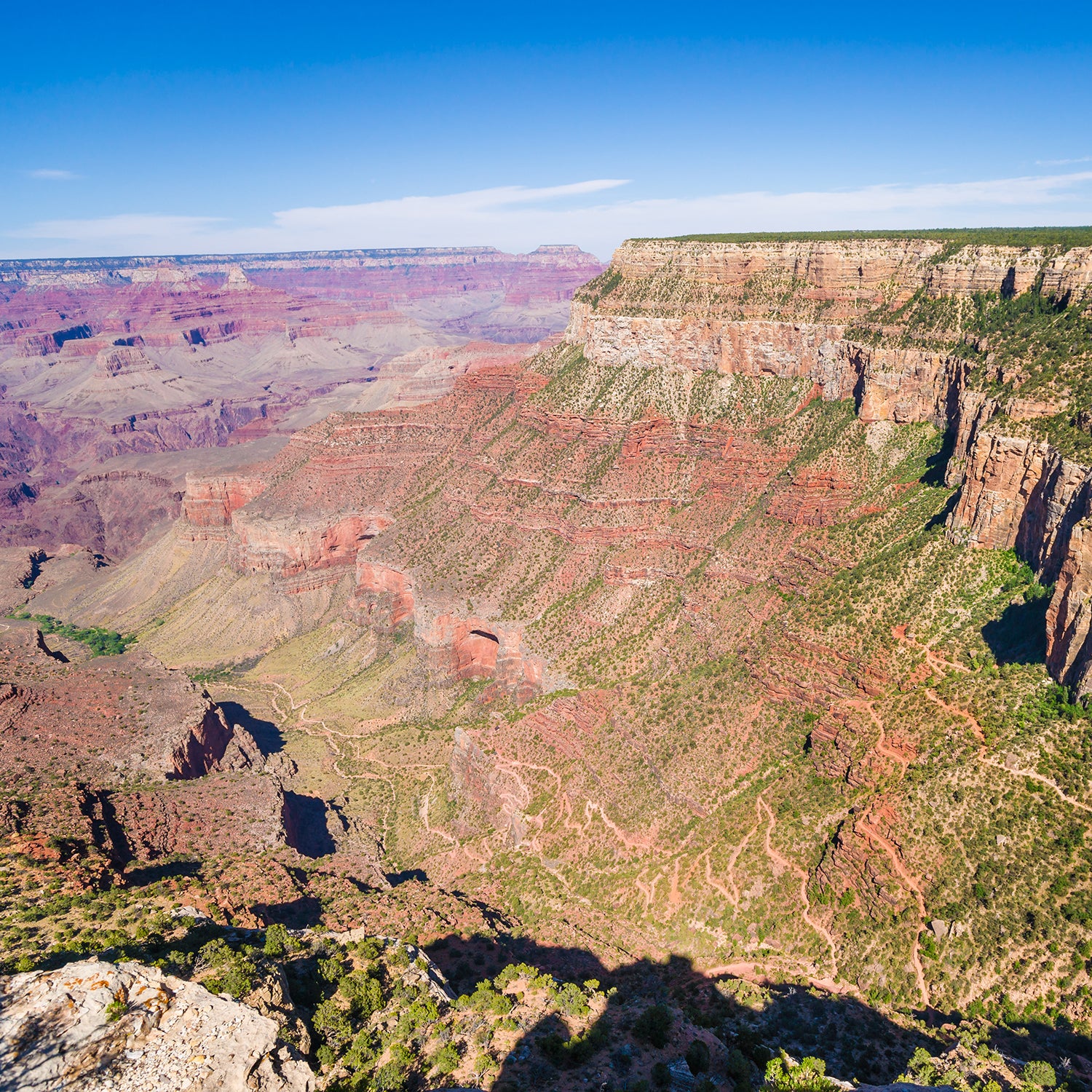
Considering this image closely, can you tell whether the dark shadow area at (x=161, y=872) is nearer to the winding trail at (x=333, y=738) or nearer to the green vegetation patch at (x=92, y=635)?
the winding trail at (x=333, y=738)

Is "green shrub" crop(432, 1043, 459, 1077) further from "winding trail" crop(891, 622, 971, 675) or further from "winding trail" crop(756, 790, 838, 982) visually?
"winding trail" crop(891, 622, 971, 675)

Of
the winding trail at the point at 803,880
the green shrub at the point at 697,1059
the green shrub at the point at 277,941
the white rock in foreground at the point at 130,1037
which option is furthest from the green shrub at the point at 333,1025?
the winding trail at the point at 803,880

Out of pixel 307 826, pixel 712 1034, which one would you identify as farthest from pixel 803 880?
pixel 307 826

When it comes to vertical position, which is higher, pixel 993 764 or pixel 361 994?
pixel 993 764

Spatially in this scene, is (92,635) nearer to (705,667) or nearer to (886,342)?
(705,667)

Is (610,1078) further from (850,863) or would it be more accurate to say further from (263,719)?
(263,719)

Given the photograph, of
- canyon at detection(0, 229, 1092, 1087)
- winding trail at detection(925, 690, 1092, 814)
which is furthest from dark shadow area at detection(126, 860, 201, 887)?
winding trail at detection(925, 690, 1092, 814)
